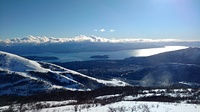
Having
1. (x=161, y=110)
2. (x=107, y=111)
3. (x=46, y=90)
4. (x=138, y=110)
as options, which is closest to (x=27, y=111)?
(x=107, y=111)

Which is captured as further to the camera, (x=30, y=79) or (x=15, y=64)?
(x=15, y=64)

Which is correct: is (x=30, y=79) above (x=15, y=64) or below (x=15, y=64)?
below

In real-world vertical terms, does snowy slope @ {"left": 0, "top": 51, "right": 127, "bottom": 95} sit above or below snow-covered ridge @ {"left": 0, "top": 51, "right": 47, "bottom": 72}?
below

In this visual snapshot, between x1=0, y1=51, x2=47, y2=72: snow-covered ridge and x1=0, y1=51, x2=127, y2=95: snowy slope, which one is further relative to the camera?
x1=0, y1=51, x2=47, y2=72: snow-covered ridge

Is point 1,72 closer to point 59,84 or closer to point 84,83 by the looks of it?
point 59,84

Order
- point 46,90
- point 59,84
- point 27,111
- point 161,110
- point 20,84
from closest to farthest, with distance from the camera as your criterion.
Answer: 1. point 161,110
2. point 27,111
3. point 46,90
4. point 20,84
5. point 59,84

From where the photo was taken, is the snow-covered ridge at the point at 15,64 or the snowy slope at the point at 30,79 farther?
the snow-covered ridge at the point at 15,64

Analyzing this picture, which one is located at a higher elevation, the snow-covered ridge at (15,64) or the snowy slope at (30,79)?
the snow-covered ridge at (15,64)

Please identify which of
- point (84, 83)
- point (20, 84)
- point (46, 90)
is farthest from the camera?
point (84, 83)
